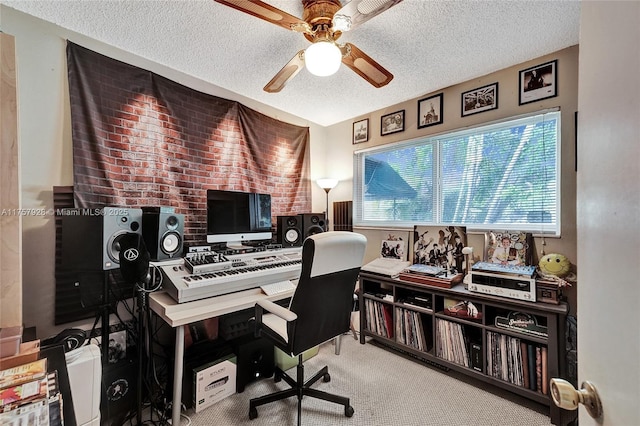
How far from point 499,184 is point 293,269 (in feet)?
6.17

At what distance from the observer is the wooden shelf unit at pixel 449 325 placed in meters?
1.62

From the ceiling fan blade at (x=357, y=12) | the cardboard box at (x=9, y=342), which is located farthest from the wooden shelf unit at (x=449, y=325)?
the cardboard box at (x=9, y=342)

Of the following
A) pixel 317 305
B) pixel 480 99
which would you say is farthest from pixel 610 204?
pixel 480 99

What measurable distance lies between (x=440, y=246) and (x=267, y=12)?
2184mm

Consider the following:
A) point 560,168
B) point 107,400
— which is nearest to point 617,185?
point 560,168

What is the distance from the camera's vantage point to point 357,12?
1280 millimetres

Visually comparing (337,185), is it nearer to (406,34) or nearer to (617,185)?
(406,34)

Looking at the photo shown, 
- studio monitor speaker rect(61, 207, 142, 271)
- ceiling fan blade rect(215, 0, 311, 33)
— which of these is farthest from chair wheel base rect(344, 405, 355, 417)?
ceiling fan blade rect(215, 0, 311, 33)

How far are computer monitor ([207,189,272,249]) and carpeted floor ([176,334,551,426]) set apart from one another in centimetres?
113

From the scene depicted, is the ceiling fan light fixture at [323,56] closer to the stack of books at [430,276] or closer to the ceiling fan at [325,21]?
the ceiling fan at [325,21]

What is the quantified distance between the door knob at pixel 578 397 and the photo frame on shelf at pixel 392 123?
261 cm

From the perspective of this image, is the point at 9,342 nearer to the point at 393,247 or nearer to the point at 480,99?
the point at 393,247

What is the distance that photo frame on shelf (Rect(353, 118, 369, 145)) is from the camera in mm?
3113

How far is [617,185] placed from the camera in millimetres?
438
